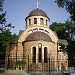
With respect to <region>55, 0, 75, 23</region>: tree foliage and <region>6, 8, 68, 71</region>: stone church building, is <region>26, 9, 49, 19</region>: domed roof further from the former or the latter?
→ <region>55, 0, 75, 23</region>: tree foliage

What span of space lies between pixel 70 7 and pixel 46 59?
1621 centimetres

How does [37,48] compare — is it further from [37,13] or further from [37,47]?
[37,13]

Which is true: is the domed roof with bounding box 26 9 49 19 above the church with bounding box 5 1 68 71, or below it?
above

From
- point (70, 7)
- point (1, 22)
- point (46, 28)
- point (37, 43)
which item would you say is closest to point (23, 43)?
point (37, 43)

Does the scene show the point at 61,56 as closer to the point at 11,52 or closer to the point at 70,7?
the point at 11,52

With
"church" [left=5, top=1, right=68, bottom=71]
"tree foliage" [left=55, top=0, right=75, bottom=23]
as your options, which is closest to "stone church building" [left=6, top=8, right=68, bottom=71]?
"church" [left=5, top=1, right=68, bottom=71]

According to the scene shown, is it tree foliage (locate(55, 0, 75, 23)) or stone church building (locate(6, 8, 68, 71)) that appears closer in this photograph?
tree foliage (locate(55, 0, 75, 23))

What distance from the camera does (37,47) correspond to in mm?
33562

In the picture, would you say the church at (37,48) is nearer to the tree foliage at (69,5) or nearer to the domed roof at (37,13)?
the domed roof at (37,13)

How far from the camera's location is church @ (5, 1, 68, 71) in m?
32.8

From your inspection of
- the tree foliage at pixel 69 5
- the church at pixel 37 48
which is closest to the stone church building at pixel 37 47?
the church at pixel 37 48

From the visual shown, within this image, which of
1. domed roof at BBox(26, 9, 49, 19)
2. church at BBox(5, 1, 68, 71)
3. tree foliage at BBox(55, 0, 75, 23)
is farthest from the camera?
domed roof at BBox(26, 9, 49, 19)

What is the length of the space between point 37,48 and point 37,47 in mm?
164

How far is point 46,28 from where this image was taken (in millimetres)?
39438
